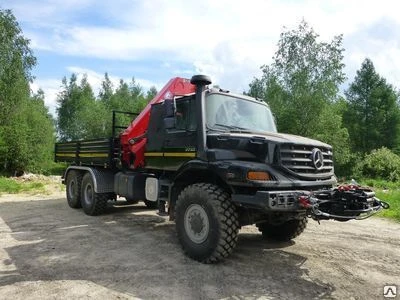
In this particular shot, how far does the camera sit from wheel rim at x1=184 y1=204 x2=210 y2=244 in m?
6.28

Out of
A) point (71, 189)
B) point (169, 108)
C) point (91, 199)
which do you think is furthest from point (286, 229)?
point (71, 189)

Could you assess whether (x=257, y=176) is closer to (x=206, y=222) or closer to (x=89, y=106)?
(x=206, y=222)

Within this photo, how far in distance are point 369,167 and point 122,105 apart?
3973 centimetres

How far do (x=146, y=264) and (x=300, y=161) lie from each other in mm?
2729

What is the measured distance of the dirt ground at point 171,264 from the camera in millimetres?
5180

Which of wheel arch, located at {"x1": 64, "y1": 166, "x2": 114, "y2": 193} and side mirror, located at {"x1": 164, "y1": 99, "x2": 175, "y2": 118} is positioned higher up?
side mirror, located at {"x1": 164, "y1": 99, "x2": 175, "y2": 118}

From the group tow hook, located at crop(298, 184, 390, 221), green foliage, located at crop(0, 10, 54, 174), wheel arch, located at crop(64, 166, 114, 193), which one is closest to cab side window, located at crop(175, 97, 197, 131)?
tow hook, located at crop(298, 184, 390, 221)

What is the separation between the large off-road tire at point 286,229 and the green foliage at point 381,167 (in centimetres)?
2082

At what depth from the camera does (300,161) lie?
6215 mm

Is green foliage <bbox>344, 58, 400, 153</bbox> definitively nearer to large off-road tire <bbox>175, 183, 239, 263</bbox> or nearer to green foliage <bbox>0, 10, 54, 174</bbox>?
green foliage <bbox>0, 10, 54, 174</bbox>

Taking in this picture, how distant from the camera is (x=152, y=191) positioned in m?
8.23

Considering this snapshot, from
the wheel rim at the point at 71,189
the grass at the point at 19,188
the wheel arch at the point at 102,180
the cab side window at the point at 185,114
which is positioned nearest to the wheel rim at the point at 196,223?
the cab side window at the point at 185,114

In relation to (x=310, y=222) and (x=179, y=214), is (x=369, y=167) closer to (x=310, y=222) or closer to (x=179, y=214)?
(x=310, y=222)

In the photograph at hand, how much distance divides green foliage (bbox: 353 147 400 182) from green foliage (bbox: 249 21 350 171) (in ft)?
7.69
